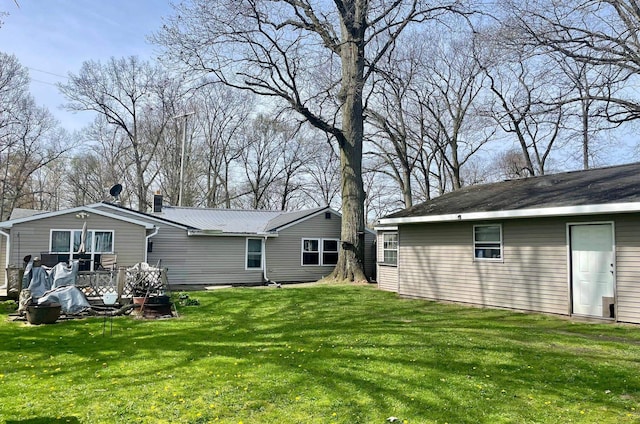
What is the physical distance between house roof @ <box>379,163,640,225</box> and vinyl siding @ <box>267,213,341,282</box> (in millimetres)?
7447

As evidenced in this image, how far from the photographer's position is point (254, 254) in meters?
20.1

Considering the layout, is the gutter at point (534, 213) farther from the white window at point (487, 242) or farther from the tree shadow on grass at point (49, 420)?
the tree shadow on grass at point (49, 420)

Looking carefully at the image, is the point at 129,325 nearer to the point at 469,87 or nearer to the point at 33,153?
the point at 469,87

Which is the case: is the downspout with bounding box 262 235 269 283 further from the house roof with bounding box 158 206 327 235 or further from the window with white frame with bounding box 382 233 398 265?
the window with white frame with bounding box 382 233 398 265

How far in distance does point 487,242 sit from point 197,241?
11935 mm

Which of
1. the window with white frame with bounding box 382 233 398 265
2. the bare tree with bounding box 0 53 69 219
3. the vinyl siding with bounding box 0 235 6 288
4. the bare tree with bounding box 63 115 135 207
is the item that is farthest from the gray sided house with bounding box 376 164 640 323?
the bare tree with bounding box 63 115 135 207

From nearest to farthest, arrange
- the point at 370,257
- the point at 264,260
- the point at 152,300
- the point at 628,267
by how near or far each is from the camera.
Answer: the point at 628,267 → the point at 152,300 → the point at 264,260 → the point at 370,257

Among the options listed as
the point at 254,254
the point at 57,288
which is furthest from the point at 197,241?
the point at 57,288

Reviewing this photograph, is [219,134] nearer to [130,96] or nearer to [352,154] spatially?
[130,96]

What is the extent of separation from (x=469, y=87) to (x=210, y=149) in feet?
65.4

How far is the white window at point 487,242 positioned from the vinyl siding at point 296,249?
10.4 m

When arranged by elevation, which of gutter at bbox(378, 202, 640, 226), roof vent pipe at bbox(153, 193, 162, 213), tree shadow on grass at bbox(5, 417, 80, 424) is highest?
roof vent pipe at bbox(153, 193, 162, 213)

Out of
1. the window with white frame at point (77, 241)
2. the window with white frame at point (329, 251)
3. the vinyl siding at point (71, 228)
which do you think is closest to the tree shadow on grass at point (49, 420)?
the window with white frame at point (77, 241)

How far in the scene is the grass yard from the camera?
4.14 metres
